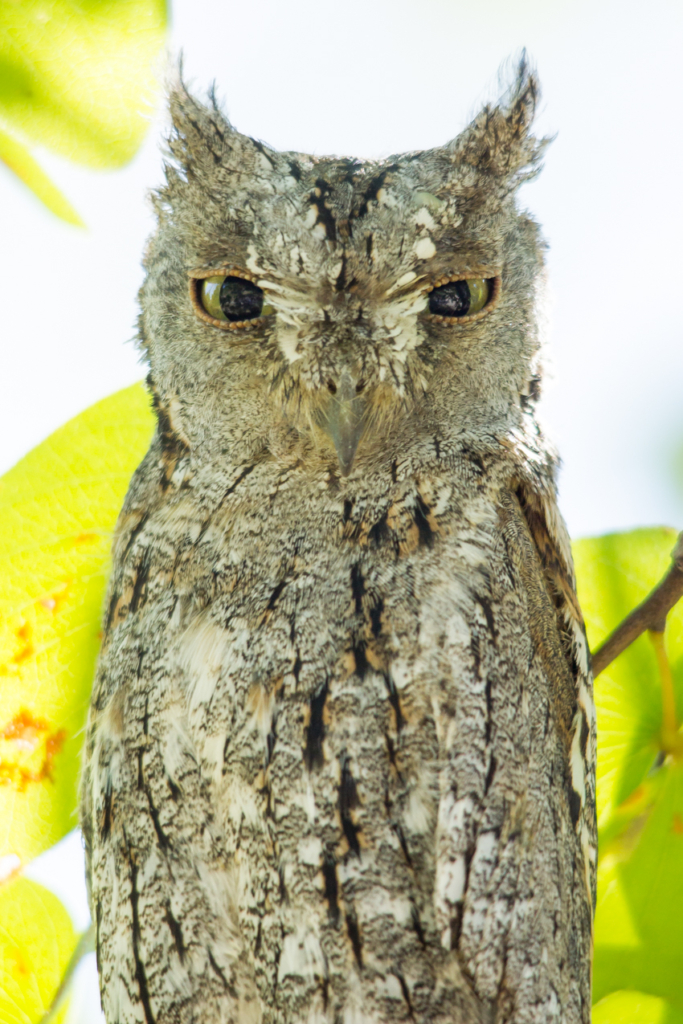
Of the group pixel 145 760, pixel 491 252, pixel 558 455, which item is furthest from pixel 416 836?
pixel 491 252

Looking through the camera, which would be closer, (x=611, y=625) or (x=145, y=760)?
(x=145, y=760)

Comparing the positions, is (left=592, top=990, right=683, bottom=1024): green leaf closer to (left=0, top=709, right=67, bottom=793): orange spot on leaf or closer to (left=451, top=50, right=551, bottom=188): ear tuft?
(left=0, top=709, right=67, bottom=793): orange spot on leaf

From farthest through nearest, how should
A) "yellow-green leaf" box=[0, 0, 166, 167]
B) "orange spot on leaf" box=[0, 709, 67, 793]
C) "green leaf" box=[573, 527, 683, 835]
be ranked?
1. "green leaf" box=[573, 527, 683, 835]
2. "orange spot on leaf" box=[0, 709, 67, 793]
3. "yellow-green leaf" box=[0, 0, 166, 167]

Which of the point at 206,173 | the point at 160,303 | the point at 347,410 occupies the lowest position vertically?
the point at 347,410

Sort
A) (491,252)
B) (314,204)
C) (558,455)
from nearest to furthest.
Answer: (314,204) → (491,252) → (558,455)

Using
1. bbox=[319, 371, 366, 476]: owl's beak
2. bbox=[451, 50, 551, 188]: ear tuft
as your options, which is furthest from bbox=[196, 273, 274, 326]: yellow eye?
bbox=[451, 50, 551, 188]: ear tuft

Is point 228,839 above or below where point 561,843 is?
above

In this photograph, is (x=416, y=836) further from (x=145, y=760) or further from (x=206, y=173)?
(x=206, y=173)
